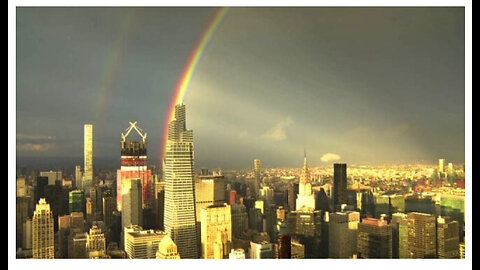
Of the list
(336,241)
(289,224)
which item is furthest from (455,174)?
(289,224)

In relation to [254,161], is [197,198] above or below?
below

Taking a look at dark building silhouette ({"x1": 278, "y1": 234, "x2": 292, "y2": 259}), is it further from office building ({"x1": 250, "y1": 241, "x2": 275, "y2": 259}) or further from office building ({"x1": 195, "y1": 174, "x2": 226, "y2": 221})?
office building ({"x1": 195, "y1": 174, "x2": 226, "y2": 221})

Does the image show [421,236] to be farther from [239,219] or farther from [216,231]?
[216,231]

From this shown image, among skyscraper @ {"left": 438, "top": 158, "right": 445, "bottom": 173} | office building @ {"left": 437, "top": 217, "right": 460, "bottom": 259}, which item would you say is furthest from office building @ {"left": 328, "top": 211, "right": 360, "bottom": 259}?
skyscraper @ {"left": 438, "top": 158, "right": 445, "bottom": 173}

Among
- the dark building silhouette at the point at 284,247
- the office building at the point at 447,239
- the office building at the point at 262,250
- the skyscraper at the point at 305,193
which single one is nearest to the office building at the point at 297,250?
the dark building silhouette at the point at 284,247
